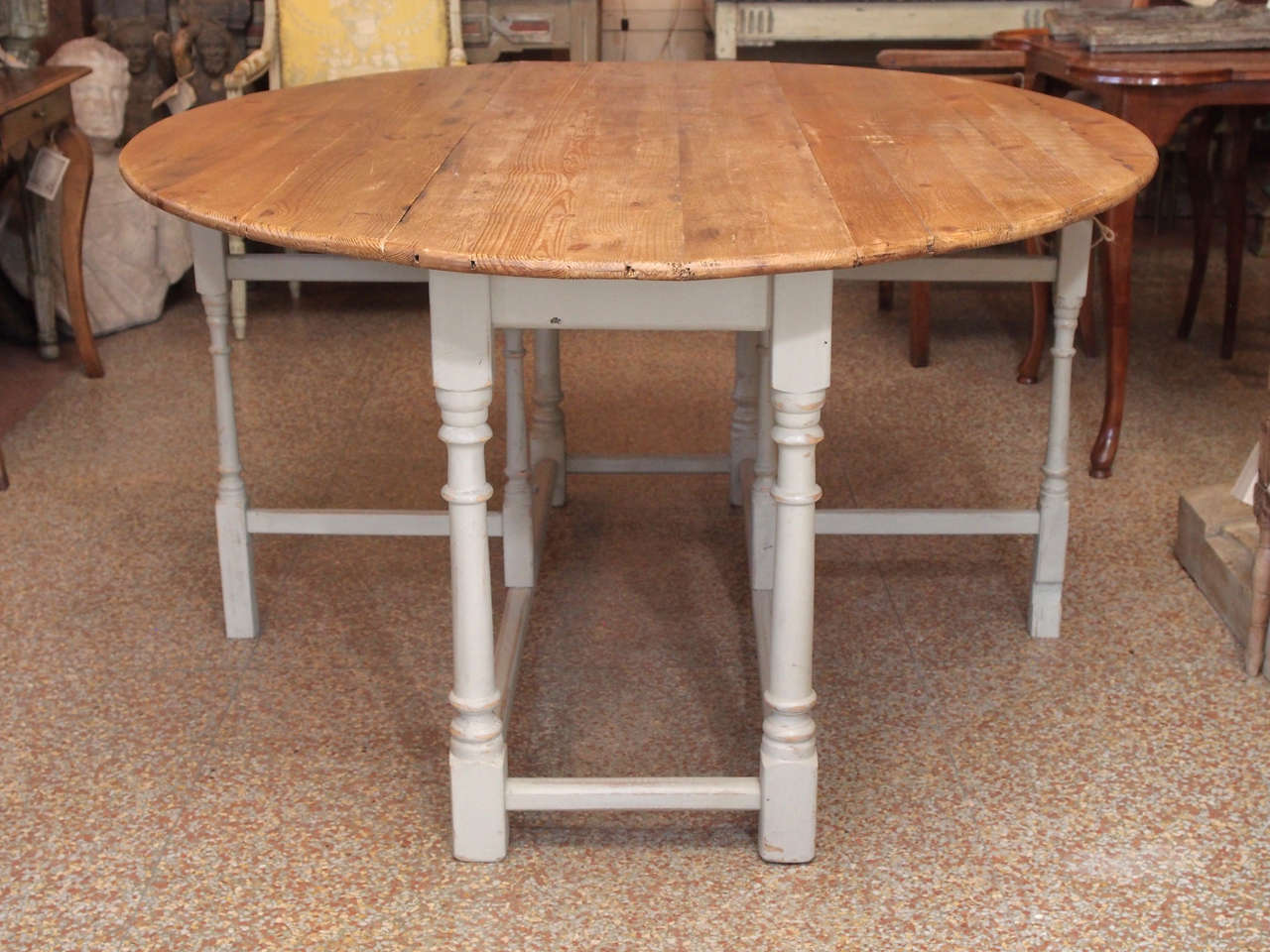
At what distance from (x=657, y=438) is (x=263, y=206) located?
163 centimetres

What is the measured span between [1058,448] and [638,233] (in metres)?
1.00

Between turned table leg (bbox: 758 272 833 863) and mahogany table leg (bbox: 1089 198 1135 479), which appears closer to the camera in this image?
turned table leg (bbox: 758 272 833 863)

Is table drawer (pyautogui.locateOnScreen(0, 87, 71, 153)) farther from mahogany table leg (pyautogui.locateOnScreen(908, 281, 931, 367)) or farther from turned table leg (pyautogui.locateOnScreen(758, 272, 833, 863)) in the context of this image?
turned table leg (pyautogui.locateOnScreen(758, 272, 833, 863))

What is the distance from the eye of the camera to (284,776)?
6.23 ft

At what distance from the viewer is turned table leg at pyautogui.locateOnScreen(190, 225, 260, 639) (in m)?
2.02

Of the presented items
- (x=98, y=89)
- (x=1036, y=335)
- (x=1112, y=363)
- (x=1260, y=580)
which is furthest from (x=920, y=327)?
(x=98, y=89)

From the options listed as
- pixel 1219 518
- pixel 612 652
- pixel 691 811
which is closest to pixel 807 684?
pixel 691 811

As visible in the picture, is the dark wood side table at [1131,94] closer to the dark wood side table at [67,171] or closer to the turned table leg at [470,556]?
the turned table leg at [470,556]

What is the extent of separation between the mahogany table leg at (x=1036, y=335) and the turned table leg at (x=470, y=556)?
190 cm

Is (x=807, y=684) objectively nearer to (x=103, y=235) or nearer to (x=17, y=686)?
(x=17, y=686)

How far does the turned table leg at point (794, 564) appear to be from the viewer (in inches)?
59.5

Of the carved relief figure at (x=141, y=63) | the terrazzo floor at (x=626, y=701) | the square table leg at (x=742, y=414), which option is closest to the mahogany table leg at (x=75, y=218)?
the terrazzo floor at (x=626, y=701)

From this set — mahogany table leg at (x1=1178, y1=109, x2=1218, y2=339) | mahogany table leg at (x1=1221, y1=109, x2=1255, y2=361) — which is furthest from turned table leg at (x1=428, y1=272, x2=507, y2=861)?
mahogany table leg at (x1=1178, y1=109, x2=1218, y2=339)

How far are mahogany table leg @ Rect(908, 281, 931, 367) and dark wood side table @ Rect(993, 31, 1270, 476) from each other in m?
0.61
